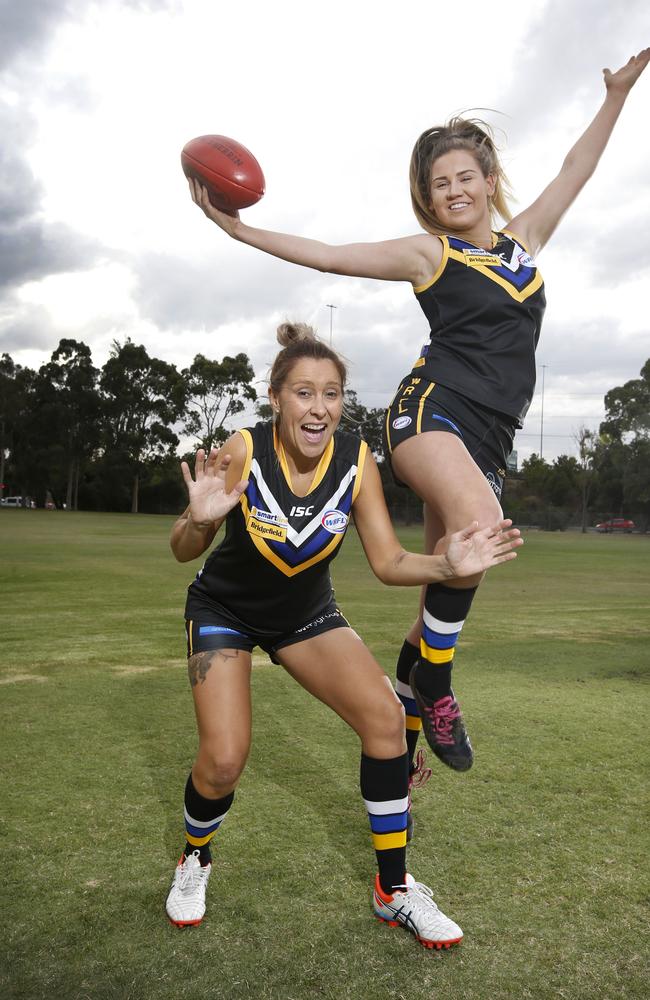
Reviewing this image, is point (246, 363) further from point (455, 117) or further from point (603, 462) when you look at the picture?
point (455, 117)

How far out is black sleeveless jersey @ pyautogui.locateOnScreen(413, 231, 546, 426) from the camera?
139 inches

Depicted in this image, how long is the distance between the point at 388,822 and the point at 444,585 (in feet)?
3.30

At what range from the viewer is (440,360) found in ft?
11.9

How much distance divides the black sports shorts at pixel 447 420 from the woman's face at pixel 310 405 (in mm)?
300

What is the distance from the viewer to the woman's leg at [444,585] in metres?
3.30

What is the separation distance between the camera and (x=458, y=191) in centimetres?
371

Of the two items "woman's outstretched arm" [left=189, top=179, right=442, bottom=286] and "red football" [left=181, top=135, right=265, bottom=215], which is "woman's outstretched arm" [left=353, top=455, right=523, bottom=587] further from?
"red football" [left=181, top=135, right=265, bottom=215]

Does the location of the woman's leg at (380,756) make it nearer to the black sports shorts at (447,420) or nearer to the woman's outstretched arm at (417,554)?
the woman's outstretched arm at (417,554)

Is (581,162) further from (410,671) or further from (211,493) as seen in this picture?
(410,671)

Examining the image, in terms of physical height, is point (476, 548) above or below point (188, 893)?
above

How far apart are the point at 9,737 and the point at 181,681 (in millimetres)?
1999

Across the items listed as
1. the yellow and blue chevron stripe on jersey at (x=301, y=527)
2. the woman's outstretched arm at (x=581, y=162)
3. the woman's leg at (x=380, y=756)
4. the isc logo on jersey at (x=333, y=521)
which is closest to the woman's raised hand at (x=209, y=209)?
the yellow and blue chevron stripe on jersey at (x=301, y=527)

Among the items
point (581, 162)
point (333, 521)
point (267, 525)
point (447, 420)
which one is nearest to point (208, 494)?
point (267, 525)

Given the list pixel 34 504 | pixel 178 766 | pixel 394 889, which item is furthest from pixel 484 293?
pixel 34 504
